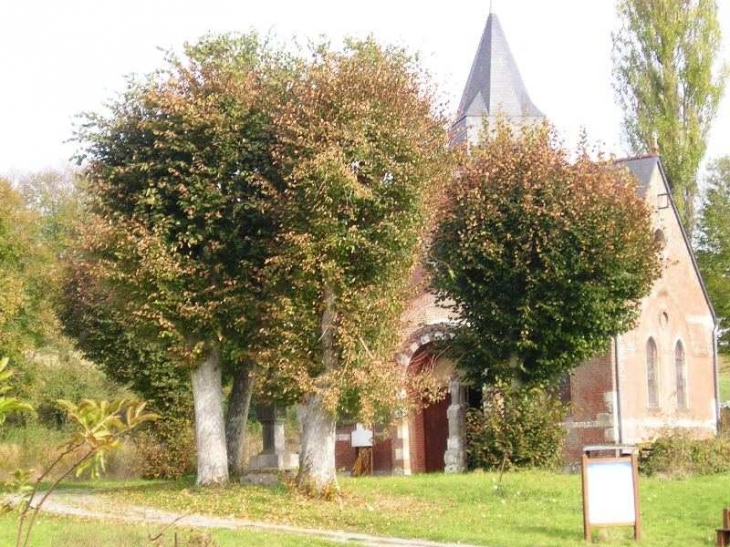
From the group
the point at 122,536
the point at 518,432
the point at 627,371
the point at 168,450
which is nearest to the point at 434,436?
the point at 627,371

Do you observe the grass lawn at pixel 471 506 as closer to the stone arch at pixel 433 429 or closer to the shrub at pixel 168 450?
the shrub at pixel 168 450

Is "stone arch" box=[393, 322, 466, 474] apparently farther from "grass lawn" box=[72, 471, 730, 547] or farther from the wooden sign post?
A: the wooden sign post

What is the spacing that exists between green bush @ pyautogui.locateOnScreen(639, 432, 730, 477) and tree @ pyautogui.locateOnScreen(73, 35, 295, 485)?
1001 centimetres

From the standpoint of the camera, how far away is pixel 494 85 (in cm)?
4284

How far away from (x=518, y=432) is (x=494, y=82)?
754 inches

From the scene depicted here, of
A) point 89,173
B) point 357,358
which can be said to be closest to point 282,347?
point 357,358

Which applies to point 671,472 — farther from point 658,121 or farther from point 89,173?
point 658,121

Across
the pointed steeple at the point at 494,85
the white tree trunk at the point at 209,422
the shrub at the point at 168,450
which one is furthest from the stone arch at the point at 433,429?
the pointed steeple at the point at 494,85

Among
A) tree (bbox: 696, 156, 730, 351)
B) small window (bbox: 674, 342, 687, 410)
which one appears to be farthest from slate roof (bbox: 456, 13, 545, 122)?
tree (bbox: 696, 156, 730, 351)

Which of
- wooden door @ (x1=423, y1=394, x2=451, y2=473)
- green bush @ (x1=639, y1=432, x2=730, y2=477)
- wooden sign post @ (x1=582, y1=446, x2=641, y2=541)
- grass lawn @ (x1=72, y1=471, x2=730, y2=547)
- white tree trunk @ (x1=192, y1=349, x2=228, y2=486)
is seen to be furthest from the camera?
wooden door @ (x1=423, y1=394, x2=451, y2=473)

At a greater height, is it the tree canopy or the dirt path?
the tree canopy

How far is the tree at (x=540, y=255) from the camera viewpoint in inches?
1079

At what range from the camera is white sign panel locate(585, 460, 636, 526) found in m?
14.8

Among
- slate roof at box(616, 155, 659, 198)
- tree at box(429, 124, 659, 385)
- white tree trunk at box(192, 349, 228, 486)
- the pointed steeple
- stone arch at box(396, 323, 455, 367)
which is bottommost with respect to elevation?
white tree trunk at box(192, 349, 228, 486)
